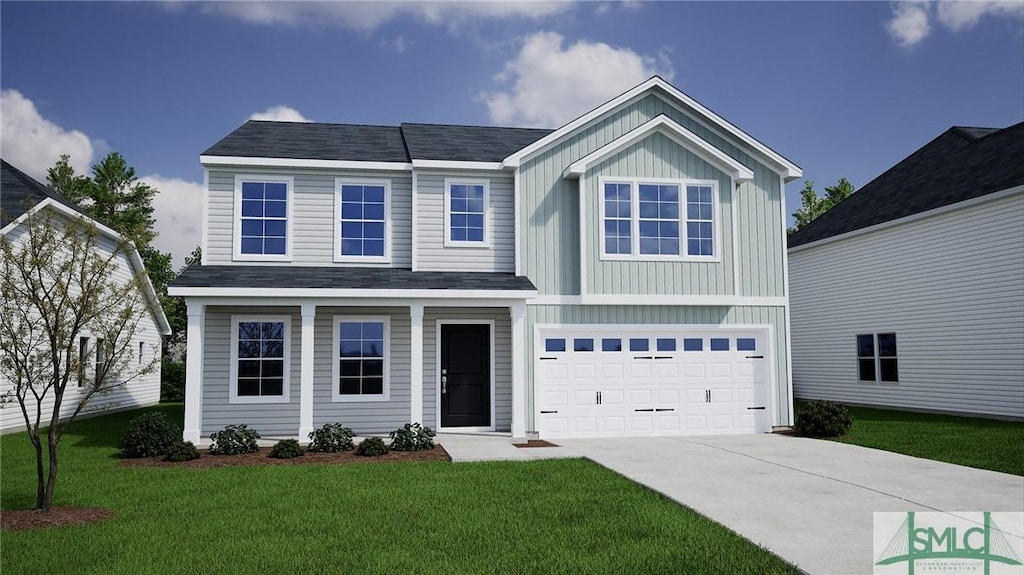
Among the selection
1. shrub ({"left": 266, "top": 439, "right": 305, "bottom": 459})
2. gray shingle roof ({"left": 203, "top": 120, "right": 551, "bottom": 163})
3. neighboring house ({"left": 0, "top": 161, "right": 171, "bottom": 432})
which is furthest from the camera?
neighboring house ({"left": 0, "top": 161, "right": 171, "bottom": 432})

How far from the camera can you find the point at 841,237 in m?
23.2

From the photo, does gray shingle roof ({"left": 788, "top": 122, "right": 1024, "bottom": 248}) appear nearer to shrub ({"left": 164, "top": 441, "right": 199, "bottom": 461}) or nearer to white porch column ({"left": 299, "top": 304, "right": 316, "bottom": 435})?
white porch column ({"left": 299, "top": 304, "right": 316, "bottom": 435})

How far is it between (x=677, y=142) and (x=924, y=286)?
9105 mm

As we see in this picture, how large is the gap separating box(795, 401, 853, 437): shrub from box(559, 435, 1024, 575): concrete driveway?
39.9 inches

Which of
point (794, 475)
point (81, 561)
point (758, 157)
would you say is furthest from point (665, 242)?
point (81, 561)

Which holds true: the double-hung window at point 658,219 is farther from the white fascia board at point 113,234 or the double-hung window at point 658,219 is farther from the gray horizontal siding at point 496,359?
the white fascia board at point 113,234

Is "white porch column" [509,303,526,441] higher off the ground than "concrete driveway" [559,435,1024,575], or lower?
higher

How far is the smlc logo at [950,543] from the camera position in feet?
20.9

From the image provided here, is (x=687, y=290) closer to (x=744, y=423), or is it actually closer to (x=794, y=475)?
(x=744, y=423)

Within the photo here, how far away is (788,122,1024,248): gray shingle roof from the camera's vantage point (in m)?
19.0

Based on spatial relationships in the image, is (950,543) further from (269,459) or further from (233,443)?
(233,443)

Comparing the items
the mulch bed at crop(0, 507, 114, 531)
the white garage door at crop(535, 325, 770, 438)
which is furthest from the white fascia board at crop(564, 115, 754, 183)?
the mulch bed at crop(0, 507, 114, 531)

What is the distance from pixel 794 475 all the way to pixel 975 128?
1922 cm

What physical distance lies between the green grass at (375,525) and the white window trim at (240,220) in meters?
5.68
